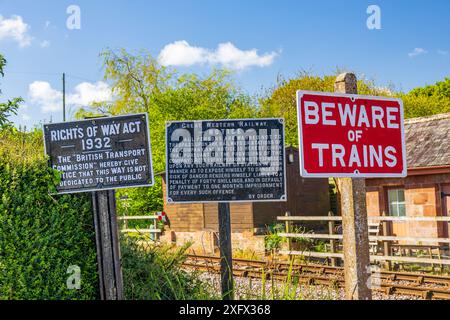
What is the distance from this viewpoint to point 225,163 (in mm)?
7465

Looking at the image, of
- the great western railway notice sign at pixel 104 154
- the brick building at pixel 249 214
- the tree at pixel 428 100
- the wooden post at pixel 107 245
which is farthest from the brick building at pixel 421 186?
the tree at pixel 428 100

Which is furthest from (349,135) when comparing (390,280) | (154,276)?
(390,280)

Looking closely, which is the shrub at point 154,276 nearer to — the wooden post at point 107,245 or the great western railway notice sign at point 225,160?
the wooden post at point 107,245

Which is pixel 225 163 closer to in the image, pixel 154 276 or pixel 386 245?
pixel 154 276

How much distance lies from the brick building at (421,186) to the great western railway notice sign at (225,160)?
40.4 feet

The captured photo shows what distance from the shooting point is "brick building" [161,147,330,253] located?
76.3 ft

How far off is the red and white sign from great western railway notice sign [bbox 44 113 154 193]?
219 cm

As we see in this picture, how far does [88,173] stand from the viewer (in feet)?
23.0

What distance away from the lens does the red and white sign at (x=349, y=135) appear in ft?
17.6

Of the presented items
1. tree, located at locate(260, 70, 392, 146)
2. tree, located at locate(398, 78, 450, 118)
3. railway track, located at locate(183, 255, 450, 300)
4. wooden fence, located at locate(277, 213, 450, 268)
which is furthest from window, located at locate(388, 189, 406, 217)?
tree, located at locate(398, 78, 450, 118)

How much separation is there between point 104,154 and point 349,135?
289 cm

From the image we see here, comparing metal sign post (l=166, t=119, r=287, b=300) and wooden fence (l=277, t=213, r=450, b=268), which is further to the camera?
wooden fence (l=277, t=213, r=450, b=268)

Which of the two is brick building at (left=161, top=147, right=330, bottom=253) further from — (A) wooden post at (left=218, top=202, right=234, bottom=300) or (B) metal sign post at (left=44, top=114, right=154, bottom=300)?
(B) metal sign post at (left=44, top=114, right=154, bottom=300)

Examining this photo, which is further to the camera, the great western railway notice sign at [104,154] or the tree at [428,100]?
the tree at [428,100]
